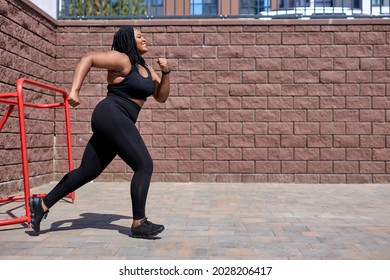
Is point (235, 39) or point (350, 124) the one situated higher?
point (235, 39)

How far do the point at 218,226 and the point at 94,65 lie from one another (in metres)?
1.94

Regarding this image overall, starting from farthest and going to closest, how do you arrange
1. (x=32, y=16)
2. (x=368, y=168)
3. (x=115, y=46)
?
(x=368, y=168)
(x=32, y=16)
(x=115, y=46)

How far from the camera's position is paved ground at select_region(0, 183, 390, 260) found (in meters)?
3.70

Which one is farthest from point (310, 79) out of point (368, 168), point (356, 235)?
point (356, 235)

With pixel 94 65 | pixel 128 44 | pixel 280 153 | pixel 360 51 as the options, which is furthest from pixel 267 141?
pixel 94 65

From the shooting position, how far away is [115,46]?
432cm

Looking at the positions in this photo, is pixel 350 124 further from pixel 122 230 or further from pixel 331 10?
pixel 122 230

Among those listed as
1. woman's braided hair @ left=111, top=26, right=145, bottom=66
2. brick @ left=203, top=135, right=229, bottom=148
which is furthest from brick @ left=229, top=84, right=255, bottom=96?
woman's braided hair @ left=111, top=26, right=145, bottom=66

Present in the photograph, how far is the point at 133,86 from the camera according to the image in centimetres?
413

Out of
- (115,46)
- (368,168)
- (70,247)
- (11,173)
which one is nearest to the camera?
(70,247)

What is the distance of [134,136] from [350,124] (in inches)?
209

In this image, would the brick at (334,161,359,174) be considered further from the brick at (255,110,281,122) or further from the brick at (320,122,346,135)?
the brick at (255,110,281,122)

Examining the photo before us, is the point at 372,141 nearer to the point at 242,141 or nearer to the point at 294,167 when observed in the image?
the point at 294,167

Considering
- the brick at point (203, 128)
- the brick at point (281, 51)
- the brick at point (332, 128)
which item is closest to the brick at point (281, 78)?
the brick at point (281, 51)
